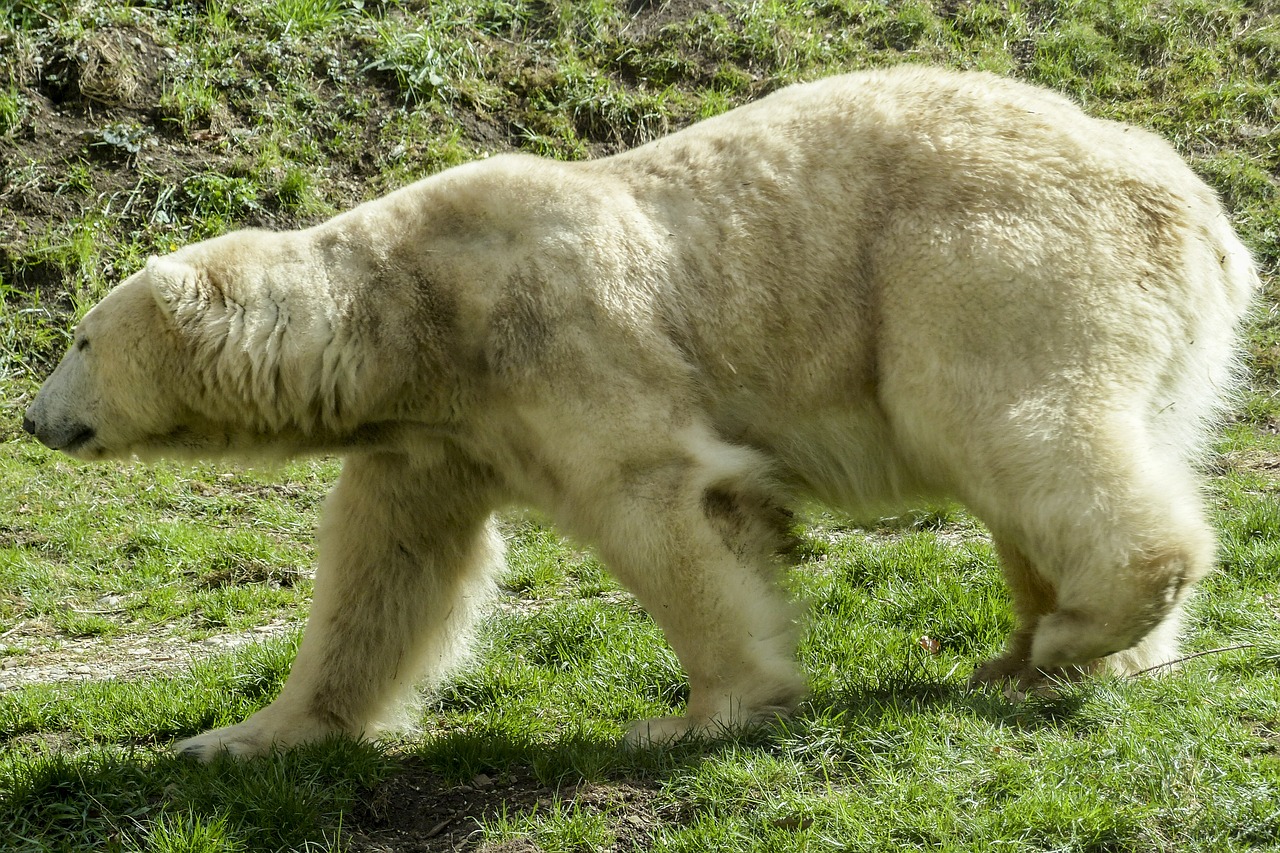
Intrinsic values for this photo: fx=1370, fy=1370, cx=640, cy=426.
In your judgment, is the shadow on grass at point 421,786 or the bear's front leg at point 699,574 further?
the bear's front leg at point 699,574

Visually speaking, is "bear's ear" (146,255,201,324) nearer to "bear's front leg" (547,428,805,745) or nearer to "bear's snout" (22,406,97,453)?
"bear's snout" (22,406,97,453)

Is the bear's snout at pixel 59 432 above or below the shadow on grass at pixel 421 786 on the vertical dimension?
above

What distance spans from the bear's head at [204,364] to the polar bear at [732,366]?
0.01 metres

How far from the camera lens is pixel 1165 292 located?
502 centimetres

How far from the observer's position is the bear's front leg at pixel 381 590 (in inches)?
220

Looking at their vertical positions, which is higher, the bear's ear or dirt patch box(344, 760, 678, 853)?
the bear's ear

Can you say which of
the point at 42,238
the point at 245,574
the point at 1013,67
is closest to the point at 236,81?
the point at 42,238

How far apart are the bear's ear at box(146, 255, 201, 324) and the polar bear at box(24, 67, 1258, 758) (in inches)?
0.4

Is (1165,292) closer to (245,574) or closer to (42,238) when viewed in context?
(245,574)

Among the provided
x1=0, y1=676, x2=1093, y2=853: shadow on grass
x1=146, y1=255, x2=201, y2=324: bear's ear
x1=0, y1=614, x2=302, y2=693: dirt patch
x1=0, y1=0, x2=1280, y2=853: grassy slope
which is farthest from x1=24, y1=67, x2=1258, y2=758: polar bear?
x1=0, y1=614, x2=302, y2=693: dirt patch

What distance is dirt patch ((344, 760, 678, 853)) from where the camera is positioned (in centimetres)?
421

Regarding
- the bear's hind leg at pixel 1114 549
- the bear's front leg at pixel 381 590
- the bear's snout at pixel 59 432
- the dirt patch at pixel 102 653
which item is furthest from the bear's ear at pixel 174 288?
the bear's hind leg at pixel 1114 549

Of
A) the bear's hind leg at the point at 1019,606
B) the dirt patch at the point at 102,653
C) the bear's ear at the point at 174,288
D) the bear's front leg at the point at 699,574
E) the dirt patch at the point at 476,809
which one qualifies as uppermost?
the bear's ear at the point at 174,288

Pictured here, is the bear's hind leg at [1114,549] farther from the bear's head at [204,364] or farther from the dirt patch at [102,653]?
the dirt patch at [102,653]
